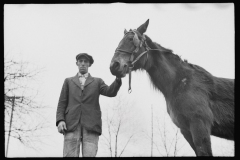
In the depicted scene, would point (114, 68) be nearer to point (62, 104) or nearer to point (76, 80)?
point (76, 80)

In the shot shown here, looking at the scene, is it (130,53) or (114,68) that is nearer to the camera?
(114,68)

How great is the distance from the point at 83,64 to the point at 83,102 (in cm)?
75

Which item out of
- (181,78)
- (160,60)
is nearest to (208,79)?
(181,78)

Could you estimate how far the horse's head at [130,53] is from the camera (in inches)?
187

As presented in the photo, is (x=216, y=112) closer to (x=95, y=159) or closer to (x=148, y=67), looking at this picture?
(x=148, y=67)

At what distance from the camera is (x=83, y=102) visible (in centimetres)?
472

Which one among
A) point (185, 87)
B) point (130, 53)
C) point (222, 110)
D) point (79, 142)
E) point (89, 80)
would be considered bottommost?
point (79, 142)

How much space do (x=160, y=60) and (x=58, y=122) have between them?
232 cm

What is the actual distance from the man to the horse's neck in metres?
0.81

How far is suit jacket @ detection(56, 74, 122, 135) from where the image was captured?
4590 millimetres

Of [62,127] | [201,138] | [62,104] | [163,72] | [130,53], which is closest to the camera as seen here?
[201,138]

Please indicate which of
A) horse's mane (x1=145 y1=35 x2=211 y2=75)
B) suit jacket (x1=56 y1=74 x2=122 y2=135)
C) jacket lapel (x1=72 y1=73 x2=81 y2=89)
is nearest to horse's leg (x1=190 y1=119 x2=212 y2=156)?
horse's mane (x1=145 y1=35 x2=211 y2=75)

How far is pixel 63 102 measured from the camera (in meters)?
4.84

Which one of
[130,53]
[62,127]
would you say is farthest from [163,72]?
[62,127]
